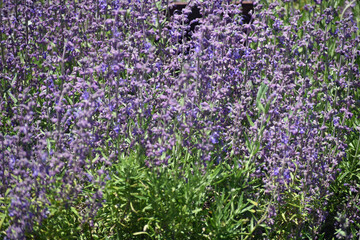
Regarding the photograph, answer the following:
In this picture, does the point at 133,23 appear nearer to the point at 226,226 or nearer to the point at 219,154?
the point at 219,154

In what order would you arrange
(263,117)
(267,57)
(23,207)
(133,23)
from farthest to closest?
1. (133,23)
2. (267,57)
3. (263,117)
4. (23,207)

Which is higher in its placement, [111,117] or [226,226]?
[111,117]

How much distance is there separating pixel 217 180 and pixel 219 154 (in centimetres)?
23

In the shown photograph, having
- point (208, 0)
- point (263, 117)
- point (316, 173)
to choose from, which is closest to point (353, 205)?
point (316, 173)

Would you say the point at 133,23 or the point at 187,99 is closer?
the point at 187,99

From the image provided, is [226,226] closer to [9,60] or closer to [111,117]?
[111,117]

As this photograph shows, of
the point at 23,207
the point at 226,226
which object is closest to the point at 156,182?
the point at 226,226

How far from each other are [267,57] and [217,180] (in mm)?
1365

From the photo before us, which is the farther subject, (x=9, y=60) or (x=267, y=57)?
(x=9, y=60)

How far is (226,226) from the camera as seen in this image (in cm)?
377

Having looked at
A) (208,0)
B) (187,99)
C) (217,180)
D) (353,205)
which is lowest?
(353,205)

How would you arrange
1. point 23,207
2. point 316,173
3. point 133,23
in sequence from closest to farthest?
1. point 23,207
2. point 316,173
3. point 133,23

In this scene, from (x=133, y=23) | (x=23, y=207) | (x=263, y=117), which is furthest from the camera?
(x=133, y=23)

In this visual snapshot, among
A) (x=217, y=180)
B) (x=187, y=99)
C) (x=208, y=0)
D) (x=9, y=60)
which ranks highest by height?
(x=208, y=0)
